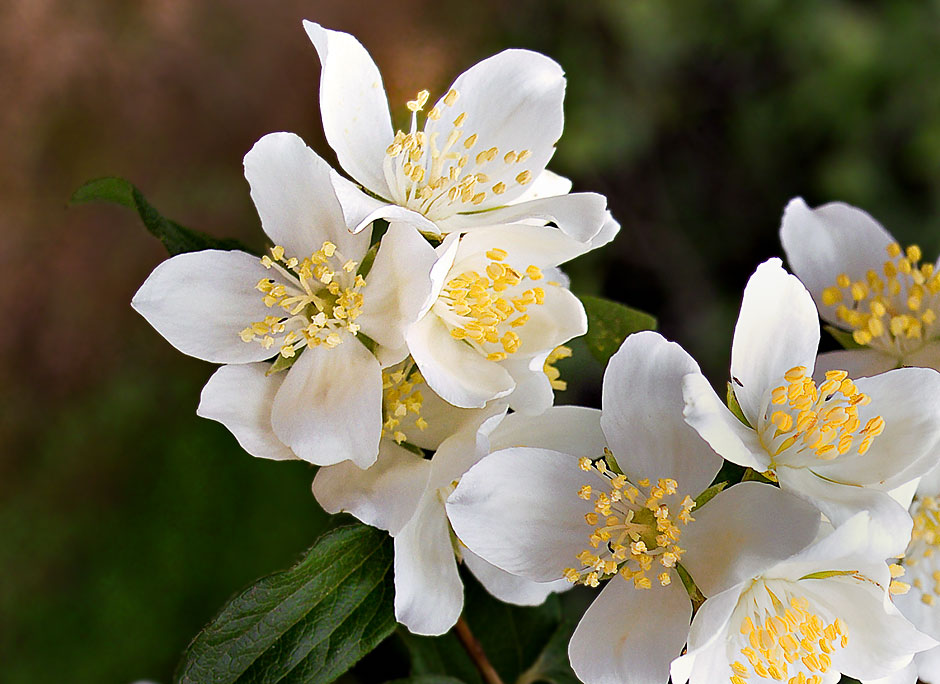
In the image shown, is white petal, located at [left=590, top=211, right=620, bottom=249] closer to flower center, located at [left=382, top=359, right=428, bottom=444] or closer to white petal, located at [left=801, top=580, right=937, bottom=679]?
flower center, located at [left=382, top=359, right=428, bottom=444]


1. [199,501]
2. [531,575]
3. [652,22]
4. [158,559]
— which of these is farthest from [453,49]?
[531,575]

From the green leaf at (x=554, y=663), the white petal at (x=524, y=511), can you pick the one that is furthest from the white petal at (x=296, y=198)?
the green leaf at (x=554, y=663)

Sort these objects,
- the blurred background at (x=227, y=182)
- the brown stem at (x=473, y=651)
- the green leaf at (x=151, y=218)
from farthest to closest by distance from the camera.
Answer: the blurred background at (x=227, y=182) < the brown stem at (x=473, y=651) < the green leaf at (x=151, y=218)

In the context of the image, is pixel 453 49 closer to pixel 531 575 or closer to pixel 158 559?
pixel 158 559

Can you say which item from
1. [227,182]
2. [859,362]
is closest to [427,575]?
[859,362]

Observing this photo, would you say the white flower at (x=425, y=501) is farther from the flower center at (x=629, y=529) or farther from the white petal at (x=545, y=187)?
the white petal at (x=545, y=187)

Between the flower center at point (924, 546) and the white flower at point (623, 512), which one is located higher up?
the white flower at point (623, 512)
